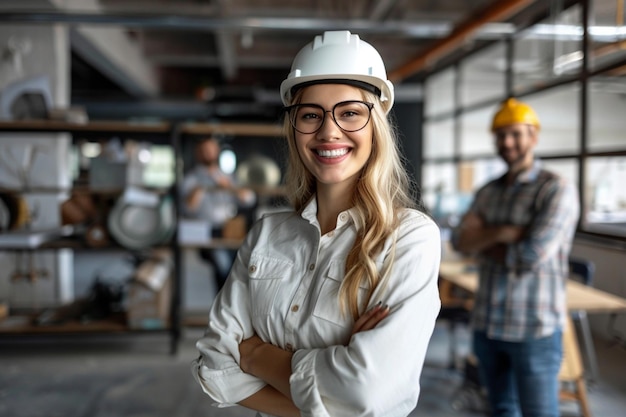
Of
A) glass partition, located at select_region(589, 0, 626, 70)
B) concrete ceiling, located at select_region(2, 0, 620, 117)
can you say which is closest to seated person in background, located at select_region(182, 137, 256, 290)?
concrete ceiling, located at select_region(2, 0, 620, 117)

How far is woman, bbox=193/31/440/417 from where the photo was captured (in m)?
1.09

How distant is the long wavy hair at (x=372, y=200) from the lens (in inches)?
45.6

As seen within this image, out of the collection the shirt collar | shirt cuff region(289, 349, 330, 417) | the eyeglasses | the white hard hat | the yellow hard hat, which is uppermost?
the yellow hard hat

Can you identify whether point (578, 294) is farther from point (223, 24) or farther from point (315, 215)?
point (223, 24)

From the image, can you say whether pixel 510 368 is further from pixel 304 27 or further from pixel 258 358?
pixel 304 27

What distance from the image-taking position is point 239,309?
133 cm

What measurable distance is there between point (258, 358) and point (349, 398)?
26 centimetres

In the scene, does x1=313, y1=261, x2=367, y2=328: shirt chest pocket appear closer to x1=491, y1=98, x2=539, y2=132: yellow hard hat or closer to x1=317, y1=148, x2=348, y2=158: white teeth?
x1=317, y1=148, x2=348, y2=158: white teeth

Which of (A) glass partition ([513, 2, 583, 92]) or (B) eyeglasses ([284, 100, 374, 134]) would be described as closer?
(B) eyeglasses ([284, 100, 374, 134])

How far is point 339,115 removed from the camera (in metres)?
1.21

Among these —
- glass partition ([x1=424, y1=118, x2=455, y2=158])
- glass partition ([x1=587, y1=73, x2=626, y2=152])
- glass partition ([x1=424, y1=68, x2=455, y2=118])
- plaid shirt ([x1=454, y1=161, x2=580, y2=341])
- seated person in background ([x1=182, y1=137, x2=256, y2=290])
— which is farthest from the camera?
glass partition ([x1=424, y1=118, x2=455, y2=158])

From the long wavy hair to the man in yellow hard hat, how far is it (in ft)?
3.35

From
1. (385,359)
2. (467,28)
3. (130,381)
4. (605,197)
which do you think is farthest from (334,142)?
(605,197)

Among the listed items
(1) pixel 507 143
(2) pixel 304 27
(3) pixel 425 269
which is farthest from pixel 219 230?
(3) pixel 425 269
